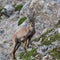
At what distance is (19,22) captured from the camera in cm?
1812

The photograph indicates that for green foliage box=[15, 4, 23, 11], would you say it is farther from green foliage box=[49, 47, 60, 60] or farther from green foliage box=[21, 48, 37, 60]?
green foliage box=[49, 47, 60, 60]

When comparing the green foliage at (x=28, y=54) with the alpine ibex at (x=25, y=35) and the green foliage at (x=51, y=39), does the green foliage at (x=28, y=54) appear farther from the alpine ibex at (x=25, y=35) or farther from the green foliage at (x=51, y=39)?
the green foliage at (x=51, y=39)

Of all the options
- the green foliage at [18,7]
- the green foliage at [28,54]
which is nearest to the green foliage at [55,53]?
the green foliage at [28,54]

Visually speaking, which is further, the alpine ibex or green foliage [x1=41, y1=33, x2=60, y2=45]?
green foliage [x1=41, y1=33, x2=60, y2=45]

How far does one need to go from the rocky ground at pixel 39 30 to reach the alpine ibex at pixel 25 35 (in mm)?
304

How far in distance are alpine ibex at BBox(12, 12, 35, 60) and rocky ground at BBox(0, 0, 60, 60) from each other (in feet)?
1.00

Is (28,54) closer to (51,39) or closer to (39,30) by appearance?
(51,39)

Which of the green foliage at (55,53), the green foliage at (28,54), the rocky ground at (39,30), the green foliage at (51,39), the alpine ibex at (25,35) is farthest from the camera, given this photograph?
the green foliage at (51,39)

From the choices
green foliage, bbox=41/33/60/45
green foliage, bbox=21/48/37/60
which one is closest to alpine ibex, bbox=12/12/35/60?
green foliage, bbox=21/48/37/60

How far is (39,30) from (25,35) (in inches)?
77.6

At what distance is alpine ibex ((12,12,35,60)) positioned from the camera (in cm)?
1464

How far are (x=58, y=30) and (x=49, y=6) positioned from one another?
280 cm

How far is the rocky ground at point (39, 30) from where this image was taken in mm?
14203

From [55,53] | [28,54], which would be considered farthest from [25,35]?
[55,53]
